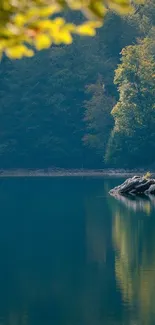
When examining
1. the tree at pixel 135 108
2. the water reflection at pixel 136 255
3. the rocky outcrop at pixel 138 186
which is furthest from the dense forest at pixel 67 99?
the water reflection at pixel 136 255

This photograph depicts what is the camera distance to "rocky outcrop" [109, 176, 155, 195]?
44.9 metres

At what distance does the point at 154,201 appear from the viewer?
40.6 metres

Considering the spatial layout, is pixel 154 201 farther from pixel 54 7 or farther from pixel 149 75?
pixel 54 7

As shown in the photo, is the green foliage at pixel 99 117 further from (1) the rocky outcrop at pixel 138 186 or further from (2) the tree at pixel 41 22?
(2) the tree at pixel 41 22

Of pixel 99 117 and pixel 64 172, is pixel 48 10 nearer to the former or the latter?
pixel 99 117

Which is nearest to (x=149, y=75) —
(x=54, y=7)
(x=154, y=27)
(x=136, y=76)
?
(x=136, y=76)

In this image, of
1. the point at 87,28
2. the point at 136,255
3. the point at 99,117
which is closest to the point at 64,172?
the point at 99,117

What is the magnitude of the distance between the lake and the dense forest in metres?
29.6

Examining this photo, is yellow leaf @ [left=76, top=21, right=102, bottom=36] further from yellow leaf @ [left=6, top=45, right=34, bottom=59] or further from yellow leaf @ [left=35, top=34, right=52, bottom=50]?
yellow leaf @ [left=6, top=45, right=34, bottom=59]

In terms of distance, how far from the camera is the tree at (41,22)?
3963mm

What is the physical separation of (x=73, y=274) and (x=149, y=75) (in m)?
45.3

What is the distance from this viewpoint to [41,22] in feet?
13.0

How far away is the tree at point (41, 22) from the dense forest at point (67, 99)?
220 feet

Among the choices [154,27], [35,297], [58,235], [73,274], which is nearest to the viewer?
[35,297]
